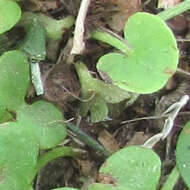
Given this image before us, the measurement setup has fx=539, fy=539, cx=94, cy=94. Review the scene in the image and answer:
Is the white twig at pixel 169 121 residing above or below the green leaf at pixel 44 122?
below

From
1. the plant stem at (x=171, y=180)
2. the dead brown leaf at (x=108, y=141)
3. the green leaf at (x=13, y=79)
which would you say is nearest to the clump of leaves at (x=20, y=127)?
the green leaf at (x=13, y=79)

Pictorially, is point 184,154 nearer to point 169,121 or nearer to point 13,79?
point 169,121

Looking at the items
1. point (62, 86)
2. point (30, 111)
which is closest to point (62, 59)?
point (62, 86)

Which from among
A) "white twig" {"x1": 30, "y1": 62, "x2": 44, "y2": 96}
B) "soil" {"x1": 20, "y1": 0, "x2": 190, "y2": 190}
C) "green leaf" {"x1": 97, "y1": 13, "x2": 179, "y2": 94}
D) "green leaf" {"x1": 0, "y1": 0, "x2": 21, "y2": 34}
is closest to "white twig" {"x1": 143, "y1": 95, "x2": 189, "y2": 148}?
"soil" {"x1": 20, "y1": 0, "x2": 190, "y2": 190}

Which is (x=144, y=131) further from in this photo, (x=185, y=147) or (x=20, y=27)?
(x=20, y=27)

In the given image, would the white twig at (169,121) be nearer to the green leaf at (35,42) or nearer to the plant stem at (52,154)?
the plant stem at (52,154)
